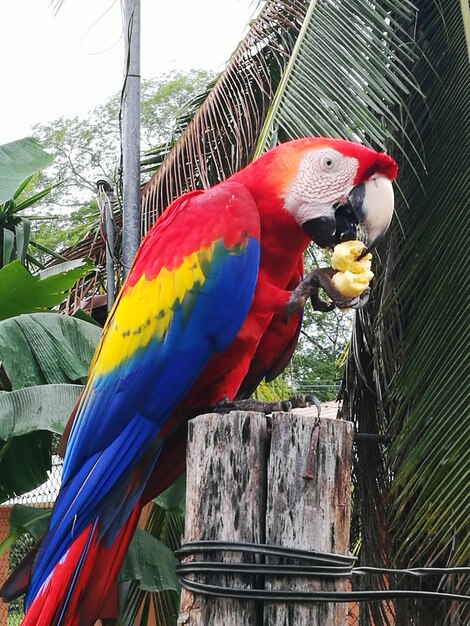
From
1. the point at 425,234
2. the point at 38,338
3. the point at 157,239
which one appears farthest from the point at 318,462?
the point at 425,234

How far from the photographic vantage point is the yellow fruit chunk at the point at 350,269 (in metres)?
1.58

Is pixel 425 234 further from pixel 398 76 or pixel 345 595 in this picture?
pixel 345 595

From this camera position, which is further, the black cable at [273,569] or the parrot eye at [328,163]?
the parrot eye at [328,163]

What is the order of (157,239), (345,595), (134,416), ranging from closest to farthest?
(345,595) → (134,416) → (157,239)

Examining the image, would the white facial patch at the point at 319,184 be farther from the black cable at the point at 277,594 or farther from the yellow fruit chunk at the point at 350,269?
the black cable at the point at 277,594

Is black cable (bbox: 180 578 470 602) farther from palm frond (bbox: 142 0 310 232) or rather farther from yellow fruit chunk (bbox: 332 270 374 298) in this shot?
palm frond (bbox: 142 0 310 232)

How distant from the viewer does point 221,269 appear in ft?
5.48

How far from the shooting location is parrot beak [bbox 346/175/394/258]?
5.78ft

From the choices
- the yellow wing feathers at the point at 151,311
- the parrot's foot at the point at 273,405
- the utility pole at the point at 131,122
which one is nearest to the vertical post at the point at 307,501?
the parrot's foot at the point at 273,405

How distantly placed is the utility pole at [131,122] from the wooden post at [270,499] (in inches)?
69.8

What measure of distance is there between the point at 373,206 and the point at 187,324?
492mm

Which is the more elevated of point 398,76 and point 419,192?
point 398,76

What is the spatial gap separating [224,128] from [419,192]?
101 cm

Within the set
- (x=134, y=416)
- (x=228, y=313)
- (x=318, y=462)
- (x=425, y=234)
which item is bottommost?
(x=318, y=462)
